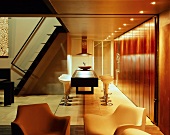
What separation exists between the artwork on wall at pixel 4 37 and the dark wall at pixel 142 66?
581cm

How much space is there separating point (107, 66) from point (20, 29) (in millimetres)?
6243

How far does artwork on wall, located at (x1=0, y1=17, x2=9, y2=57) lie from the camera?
1214 cm

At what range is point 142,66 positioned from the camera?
737cm

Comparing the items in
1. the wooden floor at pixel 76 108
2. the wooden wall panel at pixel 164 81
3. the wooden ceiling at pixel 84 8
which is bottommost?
the wooden floor at pixel 76 108

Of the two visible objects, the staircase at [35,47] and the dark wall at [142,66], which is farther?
the staircase at [35,47]

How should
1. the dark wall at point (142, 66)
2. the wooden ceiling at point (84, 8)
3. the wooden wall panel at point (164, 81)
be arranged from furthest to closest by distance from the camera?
the dark wall at point (142, 66) < the wooden wall panel at point (164, 81) < the wooden ceiling at point (84, 8)

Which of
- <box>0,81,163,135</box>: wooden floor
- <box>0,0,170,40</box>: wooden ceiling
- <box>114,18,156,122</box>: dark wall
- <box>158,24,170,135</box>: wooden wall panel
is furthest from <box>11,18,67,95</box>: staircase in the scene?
<box>158,24,170,135</box>: wooden wall panel

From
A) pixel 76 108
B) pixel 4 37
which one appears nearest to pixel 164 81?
pixel 76 108

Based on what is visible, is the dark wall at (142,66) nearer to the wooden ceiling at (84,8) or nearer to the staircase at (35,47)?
the wooden ceiling at (84,8)

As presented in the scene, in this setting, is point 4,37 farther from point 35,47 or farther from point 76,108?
point 76,108

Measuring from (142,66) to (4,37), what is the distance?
23.9ft

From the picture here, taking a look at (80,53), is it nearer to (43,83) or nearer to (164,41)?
(43,83)

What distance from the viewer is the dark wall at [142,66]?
250 inches

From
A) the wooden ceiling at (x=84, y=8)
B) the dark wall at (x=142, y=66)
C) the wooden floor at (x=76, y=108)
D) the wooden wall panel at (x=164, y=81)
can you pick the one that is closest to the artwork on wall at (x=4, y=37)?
the wooden floor at (x=76, y=108)
